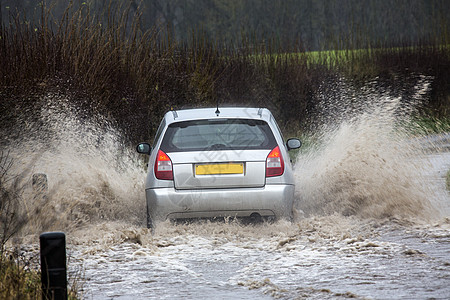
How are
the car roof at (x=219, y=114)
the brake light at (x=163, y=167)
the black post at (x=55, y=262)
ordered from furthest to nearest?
the car roof at (x=219, y=114) → the brake light at (x=163, y=167) → the black post at (x=55, y=262)

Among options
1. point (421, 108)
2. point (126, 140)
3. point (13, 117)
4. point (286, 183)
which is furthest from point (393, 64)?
point (286, 183)

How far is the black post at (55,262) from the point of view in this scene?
5.02 meters

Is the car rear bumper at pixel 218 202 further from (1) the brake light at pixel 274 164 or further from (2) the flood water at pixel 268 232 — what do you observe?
(2) the flood water at pixel 268 232

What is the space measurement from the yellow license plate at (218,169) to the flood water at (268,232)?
0.73 m

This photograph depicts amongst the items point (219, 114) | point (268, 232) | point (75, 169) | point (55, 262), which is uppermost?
point (219, 114)

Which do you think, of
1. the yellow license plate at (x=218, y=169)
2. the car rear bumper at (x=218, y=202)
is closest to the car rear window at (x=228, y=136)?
the yellow license plate at (x=218, y=169)

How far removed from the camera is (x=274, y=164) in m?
8.86

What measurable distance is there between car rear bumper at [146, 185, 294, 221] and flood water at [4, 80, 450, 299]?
28 cm

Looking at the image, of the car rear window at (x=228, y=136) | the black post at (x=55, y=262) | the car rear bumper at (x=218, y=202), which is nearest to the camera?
the black post at (x=55, y=262)

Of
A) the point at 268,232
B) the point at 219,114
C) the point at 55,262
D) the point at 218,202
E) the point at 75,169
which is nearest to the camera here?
the point at 55,262

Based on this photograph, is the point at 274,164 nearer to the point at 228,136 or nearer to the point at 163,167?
the point at 228,136

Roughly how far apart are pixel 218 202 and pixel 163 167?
80 cm

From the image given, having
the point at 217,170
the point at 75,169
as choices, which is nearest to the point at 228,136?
the point at 217,170

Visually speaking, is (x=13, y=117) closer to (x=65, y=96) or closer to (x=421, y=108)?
(x=65, y=96)
